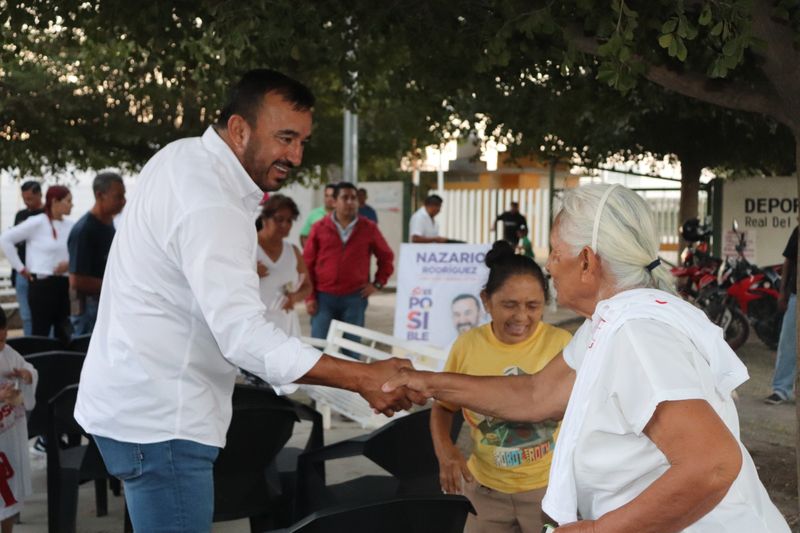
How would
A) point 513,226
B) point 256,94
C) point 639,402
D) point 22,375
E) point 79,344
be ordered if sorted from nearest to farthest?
point 639,402
point 256,94
point 22,375
point 79,344
point 513,226

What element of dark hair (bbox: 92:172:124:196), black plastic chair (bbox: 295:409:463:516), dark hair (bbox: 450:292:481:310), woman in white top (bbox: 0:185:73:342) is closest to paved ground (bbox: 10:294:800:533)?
dark hair (bbox: 450:292:481:310)

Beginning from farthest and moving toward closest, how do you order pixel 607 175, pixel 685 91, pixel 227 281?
pixel 607 175 < pixel 685 91 < pixel 227 281

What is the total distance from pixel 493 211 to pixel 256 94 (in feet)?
71.0

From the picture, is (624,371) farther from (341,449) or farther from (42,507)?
(42,507)

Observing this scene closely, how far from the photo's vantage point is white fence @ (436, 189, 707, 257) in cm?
2464

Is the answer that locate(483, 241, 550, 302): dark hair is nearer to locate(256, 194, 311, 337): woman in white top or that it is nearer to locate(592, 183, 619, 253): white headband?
locate(592, 183, 619, 253): white headband

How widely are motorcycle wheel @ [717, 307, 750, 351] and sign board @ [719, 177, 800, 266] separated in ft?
10.1

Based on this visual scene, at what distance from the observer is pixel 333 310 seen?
33.2 feet

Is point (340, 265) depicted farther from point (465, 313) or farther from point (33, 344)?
point (33, 344)

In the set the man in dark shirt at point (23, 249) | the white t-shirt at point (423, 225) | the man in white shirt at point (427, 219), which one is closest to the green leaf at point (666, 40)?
the man in dark shirt at point (23, 249)

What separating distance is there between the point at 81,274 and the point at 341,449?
14.2 feet

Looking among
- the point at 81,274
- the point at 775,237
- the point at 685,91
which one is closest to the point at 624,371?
the point at 685,91

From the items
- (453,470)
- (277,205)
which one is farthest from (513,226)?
(453,470)

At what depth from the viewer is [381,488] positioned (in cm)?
511
